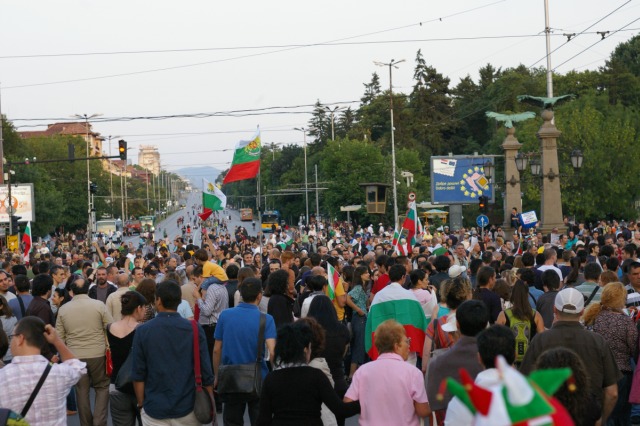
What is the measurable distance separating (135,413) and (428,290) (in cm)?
404

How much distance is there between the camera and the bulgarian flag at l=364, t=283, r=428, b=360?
32.2ft

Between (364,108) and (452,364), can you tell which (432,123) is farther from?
(452,364)

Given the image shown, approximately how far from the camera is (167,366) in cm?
738

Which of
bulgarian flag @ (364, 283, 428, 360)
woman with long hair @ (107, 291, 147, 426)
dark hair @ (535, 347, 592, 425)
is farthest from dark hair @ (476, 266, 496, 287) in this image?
dark hair @ (535, 347, 592, 425)

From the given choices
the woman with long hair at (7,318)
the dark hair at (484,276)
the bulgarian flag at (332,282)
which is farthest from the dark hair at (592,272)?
the woman with long hair at (7,318)

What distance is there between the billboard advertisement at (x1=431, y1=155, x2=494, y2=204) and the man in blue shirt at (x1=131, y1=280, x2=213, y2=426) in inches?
1961

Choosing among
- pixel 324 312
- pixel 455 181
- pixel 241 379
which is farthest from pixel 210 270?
pixel 455 181

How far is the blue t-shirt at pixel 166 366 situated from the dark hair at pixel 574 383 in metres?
3.24

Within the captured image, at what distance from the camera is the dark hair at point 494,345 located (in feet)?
18.5

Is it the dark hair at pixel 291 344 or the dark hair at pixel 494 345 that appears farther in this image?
the dark hair at pixel 291 344

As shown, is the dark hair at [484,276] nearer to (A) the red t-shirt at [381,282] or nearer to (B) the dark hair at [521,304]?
(B) the dark hair at [521,304]

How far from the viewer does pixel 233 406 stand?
8.38 m

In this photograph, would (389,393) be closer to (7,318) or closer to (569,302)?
(569,302)

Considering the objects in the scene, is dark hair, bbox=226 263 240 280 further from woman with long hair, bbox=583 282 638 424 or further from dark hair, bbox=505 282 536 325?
woman with long hair, bbox=583 282 638 424
